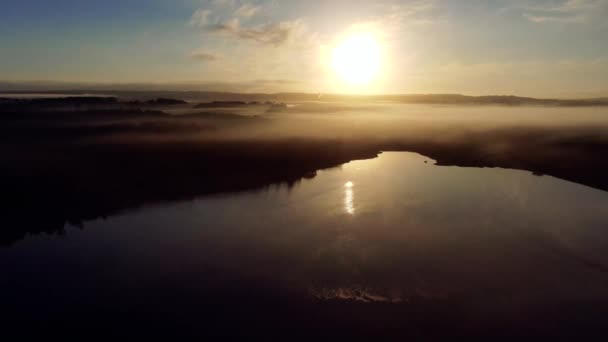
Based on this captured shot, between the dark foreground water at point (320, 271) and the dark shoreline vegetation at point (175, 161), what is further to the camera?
the dark shoreline vegetation at point (175, 161)

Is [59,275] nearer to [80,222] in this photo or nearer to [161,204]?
[80,222]

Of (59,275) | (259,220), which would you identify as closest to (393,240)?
(259,220)

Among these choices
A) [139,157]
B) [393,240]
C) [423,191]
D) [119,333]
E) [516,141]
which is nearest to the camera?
[119,333]

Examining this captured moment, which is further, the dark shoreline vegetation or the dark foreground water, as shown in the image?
Result: the dark shoreline vegetation

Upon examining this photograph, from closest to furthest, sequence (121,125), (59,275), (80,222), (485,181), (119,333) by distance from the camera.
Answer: (119,333)
(59,275)
(80,222)
(485,181)
(121,125)
